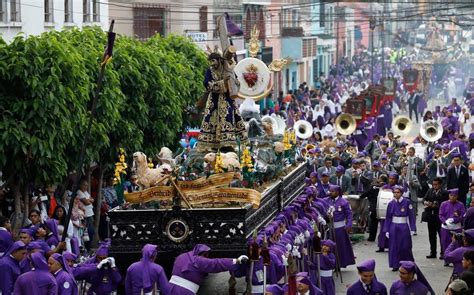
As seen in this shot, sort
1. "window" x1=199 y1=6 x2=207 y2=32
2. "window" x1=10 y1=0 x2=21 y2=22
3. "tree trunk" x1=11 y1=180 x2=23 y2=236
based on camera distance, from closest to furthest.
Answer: "tree trunk" x1=11 y1=180 x2=23 y2=236 < "window" x1=10 y1=0 x2=21 y2=22 < "window" x1=199 y1=6 x2=207 y2=32

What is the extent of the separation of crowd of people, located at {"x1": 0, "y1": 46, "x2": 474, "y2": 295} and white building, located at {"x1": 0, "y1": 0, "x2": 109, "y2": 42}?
6.18 metres

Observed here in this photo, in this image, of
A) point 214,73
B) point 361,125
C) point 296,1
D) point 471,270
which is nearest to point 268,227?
point 214,73

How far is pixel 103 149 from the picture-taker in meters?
26.1

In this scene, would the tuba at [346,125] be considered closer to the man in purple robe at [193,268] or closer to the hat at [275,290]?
the man in purple robe at [193,268]

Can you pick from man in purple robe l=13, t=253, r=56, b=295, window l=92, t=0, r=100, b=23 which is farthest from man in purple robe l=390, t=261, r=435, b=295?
window l=92, t=0, r=100, b=23

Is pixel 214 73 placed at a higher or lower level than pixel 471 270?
higher

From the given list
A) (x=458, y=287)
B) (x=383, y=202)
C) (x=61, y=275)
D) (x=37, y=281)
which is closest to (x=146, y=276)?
(x=61, y=275)

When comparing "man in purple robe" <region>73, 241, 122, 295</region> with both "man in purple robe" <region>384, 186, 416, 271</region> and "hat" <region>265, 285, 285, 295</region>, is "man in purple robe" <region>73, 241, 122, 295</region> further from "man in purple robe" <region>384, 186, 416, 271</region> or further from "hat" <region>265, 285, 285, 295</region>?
"man in purple robe" <region>384, 186, 416, 271</region>

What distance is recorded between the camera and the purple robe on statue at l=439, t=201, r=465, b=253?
22656 mm

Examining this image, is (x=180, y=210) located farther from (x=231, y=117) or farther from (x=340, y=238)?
(x=340, y=238)

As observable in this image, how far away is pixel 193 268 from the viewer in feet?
55.7

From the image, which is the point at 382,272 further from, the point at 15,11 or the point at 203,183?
the point at 15,11

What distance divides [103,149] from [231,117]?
18.4ft

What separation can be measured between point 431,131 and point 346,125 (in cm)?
319
